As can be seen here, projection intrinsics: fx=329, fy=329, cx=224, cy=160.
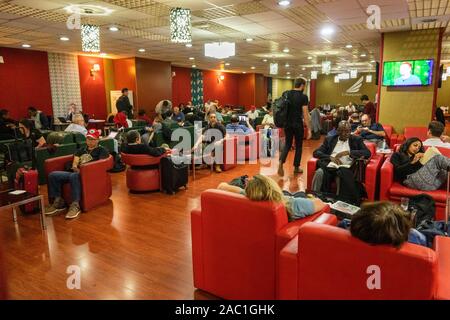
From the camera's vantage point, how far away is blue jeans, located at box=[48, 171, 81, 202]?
4.48 meters

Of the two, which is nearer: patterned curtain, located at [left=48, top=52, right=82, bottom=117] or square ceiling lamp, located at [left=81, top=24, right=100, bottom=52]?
square ceiling lamp, located at [left=81, top=24, right=100, bottom=52]

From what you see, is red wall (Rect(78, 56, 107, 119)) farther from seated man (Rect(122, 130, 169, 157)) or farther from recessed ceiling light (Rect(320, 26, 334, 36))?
recessed ceiling light (Rect(320, 26, 334, 36))

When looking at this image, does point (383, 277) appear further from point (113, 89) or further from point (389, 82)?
point (113, 89)

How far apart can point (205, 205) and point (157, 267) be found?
1062mm

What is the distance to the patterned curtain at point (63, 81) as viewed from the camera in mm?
10523

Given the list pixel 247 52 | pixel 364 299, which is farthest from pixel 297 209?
pixel 247 52

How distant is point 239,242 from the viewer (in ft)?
7.54

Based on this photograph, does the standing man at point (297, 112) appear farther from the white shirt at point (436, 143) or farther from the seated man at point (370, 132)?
the white shirt at point (436, 143)

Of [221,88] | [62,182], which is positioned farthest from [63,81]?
[221,88]

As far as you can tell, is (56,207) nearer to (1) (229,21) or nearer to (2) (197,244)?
(2) (197,244)

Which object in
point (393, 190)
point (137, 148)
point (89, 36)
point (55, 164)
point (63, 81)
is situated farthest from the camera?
point (63, 81)

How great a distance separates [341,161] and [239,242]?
113 inches

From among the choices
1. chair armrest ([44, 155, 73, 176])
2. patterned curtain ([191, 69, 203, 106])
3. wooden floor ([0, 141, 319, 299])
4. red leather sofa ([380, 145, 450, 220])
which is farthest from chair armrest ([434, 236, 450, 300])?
patterned curtain ([191, 69, 203, 106])

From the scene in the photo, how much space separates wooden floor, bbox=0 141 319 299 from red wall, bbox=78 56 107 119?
7.59 meters
